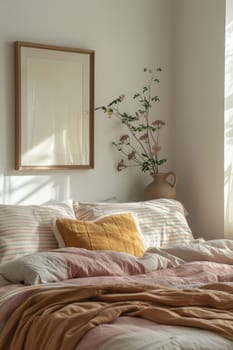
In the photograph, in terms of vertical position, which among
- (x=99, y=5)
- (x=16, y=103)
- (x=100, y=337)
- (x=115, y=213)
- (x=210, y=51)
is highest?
(x=99, y=5)

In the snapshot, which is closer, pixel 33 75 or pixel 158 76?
pixel 33 75

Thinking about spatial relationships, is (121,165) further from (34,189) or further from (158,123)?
(34,189)

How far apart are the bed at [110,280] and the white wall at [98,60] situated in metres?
0.32

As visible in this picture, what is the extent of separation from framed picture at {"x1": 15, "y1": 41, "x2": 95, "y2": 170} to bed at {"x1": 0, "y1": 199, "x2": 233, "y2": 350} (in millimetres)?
393

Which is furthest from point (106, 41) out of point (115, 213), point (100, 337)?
point (100, 337)

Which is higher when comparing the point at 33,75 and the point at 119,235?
the point at 33,75

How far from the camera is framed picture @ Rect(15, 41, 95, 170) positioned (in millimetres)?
3830

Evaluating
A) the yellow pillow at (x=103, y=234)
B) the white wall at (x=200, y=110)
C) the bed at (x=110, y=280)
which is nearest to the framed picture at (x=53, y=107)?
the bed at (x=110, y=280)

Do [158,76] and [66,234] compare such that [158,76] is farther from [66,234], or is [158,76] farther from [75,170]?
[66,234]

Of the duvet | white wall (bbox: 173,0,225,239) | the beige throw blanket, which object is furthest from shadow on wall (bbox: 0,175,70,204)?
the beige throw blanket

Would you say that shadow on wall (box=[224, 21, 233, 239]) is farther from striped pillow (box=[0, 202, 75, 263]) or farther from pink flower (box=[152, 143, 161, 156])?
striped pillow (box=[0, 202, 75, 263])

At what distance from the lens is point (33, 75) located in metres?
3.87

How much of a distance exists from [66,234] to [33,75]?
42.7 inches

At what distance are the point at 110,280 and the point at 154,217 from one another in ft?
3.80
